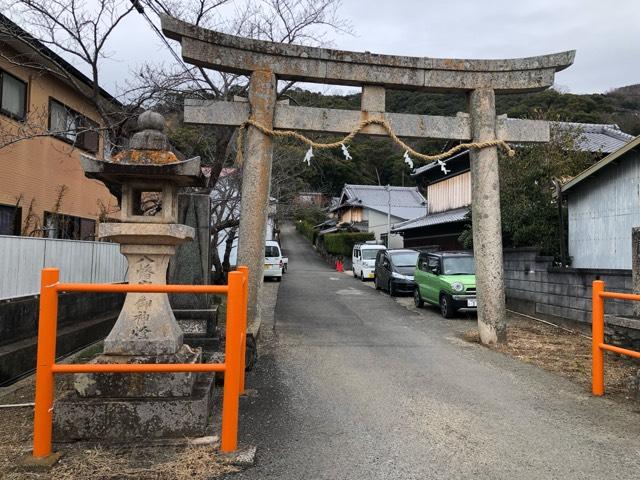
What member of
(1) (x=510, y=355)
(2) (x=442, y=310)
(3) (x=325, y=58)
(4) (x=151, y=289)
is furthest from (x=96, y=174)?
(2) (x=442, y=310)

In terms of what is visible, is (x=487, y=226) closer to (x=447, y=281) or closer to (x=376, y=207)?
(x=447, y=281)

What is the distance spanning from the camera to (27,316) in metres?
6.58

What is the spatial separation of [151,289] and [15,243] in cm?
413

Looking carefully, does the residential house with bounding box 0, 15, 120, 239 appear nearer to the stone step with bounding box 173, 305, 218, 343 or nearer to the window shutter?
the window shutter

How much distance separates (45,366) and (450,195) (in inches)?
918

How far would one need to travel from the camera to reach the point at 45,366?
3.54 m

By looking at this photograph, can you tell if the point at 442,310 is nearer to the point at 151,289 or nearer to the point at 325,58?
the point at 325,58

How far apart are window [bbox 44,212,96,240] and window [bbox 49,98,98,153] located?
1988 mm

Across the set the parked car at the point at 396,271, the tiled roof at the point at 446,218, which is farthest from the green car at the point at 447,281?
the tiled roof at the point at 446,218

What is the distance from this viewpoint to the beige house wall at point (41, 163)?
33.6 ft

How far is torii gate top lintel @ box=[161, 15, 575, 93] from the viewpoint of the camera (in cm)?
755

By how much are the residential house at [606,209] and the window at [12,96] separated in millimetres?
13001

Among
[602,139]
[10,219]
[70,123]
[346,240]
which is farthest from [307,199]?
[10,219]

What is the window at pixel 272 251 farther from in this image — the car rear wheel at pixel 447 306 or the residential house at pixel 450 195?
the car rear wheel at pixel 447 306
